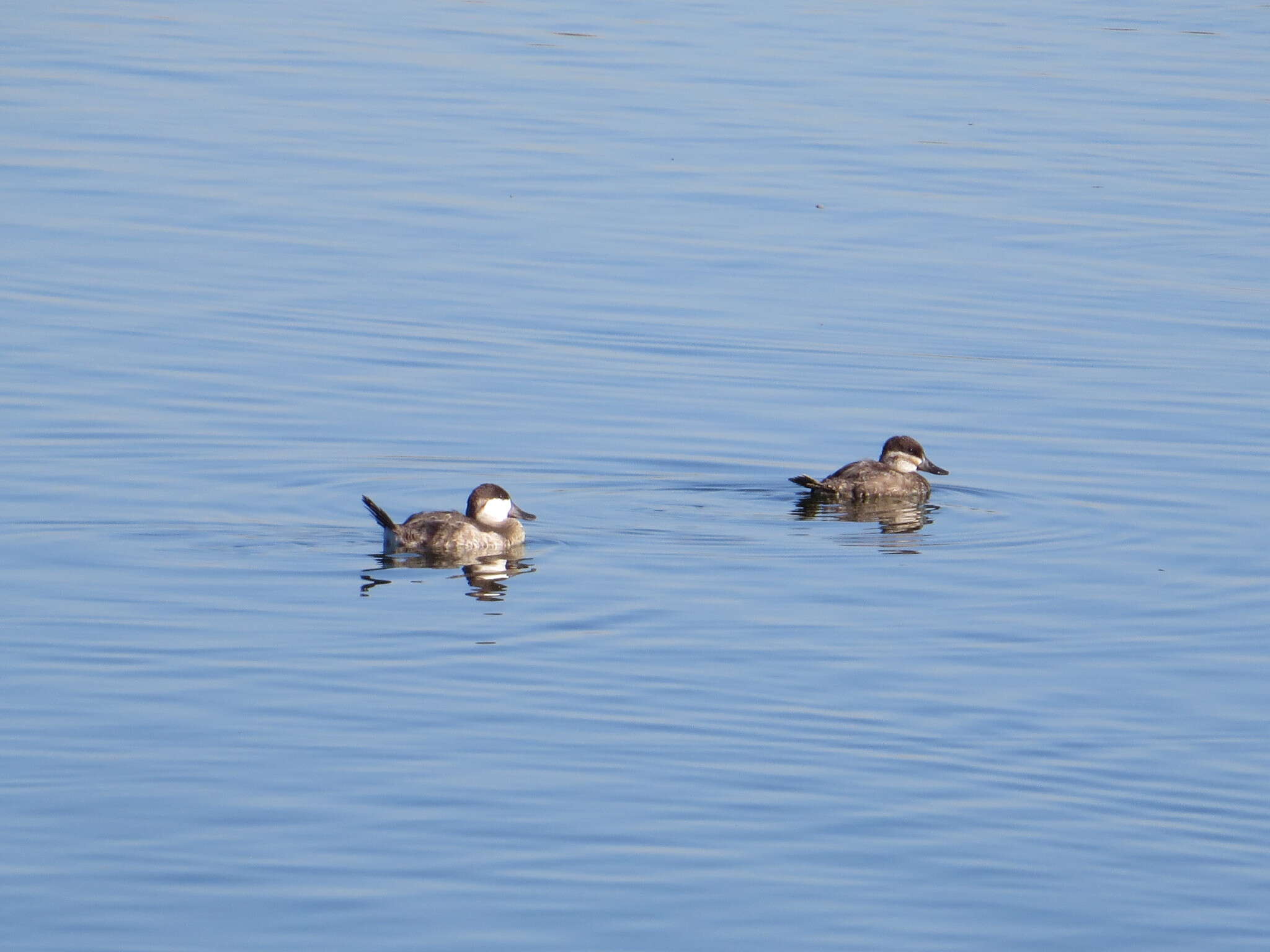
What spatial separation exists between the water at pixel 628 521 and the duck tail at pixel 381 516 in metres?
0.34

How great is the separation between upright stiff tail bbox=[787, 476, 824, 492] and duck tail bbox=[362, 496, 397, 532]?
2.93 meters

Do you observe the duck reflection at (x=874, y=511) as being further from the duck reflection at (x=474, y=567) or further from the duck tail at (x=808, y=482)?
the duck reflection at (x=474, y=567)

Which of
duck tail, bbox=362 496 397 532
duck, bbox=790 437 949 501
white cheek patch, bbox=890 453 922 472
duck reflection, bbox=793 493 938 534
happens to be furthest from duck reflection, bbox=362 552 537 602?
white cheek patch, bbox=890 453 922 472

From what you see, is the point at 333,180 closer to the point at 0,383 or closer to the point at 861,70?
the point at 0,383

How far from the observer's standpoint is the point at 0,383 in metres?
16.1

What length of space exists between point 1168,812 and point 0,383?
998 cm

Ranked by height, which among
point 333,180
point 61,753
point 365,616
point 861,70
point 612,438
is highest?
point 861,70

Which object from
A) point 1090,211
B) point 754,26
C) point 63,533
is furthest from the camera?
point 754,26

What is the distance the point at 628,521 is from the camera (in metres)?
13.7

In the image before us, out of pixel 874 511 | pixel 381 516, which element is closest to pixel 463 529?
pixel 381 516

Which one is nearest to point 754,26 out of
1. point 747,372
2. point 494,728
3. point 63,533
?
point 747,372

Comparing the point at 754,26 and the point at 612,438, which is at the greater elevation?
the point at 754,26

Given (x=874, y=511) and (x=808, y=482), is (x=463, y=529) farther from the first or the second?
(x=874, y=511)

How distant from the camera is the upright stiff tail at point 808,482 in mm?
14453
